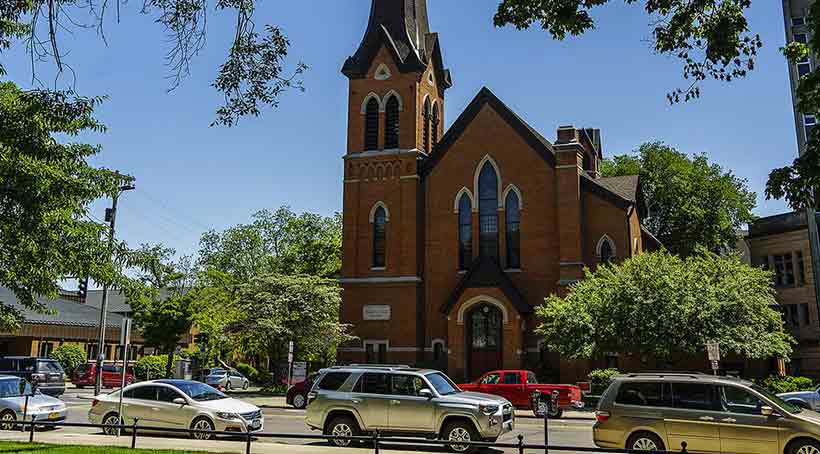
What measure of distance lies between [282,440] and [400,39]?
102 ft

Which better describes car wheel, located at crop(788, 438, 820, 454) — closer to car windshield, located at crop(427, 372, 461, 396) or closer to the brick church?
car windshield, located at crop(427, 372, 461, 396)

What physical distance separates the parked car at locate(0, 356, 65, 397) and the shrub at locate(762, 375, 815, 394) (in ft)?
104

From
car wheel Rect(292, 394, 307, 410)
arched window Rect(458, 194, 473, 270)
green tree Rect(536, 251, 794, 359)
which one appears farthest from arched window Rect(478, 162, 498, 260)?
car wheel Rect(292, 394, 307, 410)

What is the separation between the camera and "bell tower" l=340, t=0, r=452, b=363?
3975cm

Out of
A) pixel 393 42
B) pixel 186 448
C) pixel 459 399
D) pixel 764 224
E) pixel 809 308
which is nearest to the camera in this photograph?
pixel 186 448

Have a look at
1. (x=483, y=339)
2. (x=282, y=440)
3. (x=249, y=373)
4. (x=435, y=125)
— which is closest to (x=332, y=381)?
(x=282, y=440)

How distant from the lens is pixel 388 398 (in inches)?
628

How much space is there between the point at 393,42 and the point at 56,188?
97.0 ft

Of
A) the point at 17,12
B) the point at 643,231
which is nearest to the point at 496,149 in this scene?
the point at 643,231

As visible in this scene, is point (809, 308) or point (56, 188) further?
point (809, 308)

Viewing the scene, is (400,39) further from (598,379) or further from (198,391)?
(198,391)

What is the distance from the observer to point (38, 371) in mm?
35062

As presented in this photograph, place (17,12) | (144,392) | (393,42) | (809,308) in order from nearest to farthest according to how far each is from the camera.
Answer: (17,12) → (144,392) → (393,42) → (809,308)

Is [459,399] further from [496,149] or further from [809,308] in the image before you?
[809,308]
